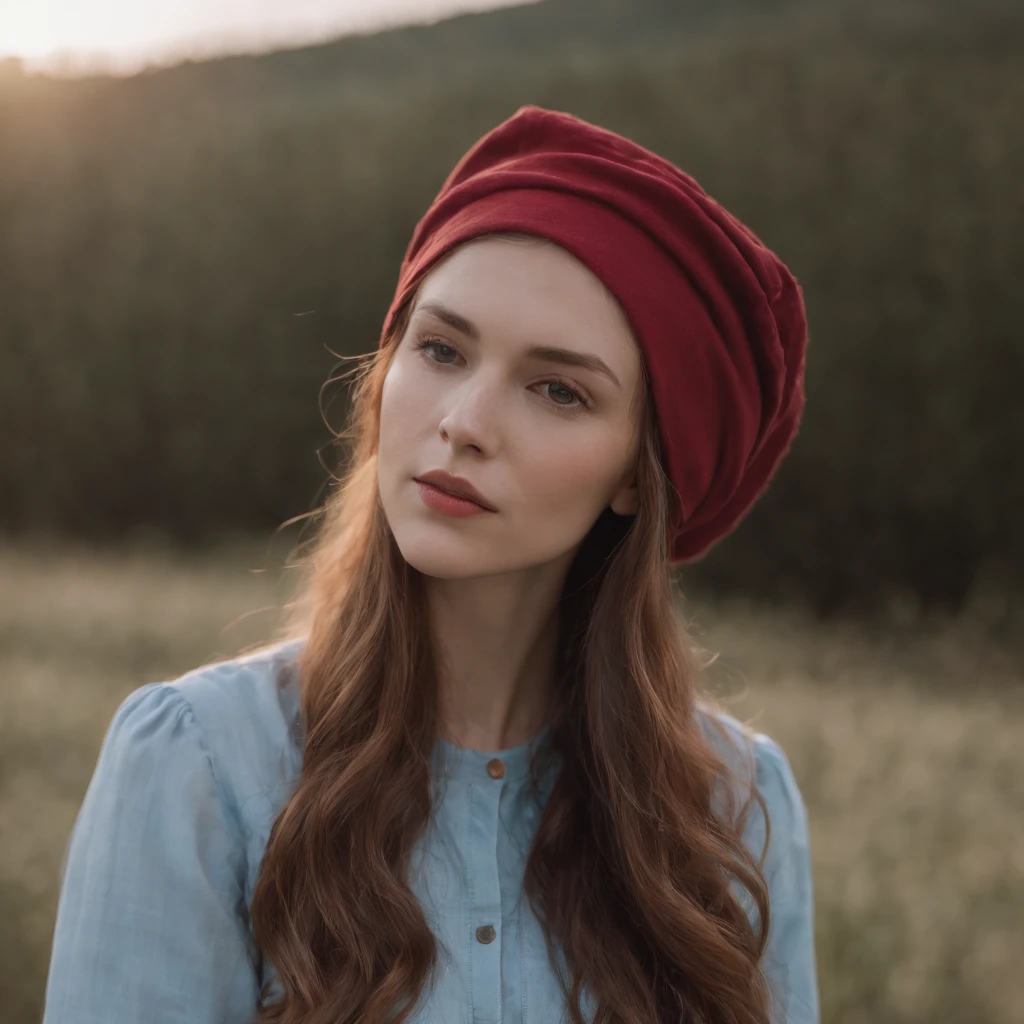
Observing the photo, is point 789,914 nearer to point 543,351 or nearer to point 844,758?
point 543,351

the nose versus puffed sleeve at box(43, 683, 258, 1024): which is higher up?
the nose

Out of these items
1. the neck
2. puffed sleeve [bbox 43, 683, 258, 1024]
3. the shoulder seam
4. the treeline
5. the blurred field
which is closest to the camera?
puffed sleeve [bbox 43, 683, 258, 1024]

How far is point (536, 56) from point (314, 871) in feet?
29.8

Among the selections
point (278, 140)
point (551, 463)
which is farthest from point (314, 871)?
point (278, 140)

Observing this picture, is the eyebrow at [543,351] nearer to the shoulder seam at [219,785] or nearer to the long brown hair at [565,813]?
the long brown hair at [565,813]

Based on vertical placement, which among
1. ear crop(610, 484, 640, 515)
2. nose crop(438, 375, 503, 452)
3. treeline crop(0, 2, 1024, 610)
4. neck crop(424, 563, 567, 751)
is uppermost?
treeline crop(0, 2, 1024, 610)

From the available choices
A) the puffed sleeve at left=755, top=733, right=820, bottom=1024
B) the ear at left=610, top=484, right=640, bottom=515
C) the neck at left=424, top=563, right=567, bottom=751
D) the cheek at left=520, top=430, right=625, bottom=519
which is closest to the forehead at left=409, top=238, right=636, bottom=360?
the cheek at left=520, top=430, right=625, bottom=519

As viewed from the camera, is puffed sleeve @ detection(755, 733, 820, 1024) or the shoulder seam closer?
the shoulder seam

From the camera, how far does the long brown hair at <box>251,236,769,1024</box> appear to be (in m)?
1.64

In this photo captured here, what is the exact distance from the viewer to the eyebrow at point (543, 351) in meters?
1.74

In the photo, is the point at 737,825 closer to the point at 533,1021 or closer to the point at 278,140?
the point at 533,1021

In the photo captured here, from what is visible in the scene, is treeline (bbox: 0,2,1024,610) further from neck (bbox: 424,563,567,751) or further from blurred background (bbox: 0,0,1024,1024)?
neck (bbox: 424,563,567,751)

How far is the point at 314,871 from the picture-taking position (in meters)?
1.65

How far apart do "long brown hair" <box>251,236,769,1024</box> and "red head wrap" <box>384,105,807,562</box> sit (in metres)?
0.09
